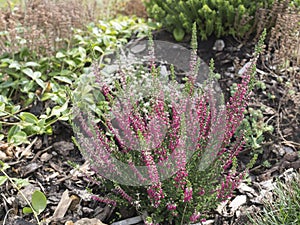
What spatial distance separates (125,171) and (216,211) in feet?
2.21

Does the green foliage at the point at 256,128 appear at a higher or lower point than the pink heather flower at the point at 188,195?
lower

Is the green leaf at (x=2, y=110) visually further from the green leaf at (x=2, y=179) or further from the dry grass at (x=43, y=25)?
the dry grass at (x=43, y=25)

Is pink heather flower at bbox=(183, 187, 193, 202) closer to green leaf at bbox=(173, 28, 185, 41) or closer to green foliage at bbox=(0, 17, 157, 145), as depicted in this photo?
green foliage at bbox=(0, 17, 157, 145)

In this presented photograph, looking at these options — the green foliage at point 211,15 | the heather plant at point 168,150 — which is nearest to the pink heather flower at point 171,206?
the heather plant at point 168,150

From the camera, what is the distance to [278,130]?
3.09 meters

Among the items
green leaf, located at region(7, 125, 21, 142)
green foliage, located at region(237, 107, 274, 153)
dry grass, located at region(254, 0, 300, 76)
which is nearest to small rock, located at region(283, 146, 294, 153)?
green foliage, located at region(237, 107, 274, 153)

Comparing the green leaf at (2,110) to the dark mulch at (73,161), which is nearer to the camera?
the dark mulch at (73,161)

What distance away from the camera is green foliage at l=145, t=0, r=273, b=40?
343cm

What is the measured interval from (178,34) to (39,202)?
1980 millimetres

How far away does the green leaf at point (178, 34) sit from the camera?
3.73 meters

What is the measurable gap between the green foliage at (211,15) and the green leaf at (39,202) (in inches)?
73.8

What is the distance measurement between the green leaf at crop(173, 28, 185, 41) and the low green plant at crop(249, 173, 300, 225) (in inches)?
67.0

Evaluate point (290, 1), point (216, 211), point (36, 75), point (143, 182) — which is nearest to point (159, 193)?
point (143, 182)

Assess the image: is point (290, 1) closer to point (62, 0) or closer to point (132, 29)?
point (132, 29)
